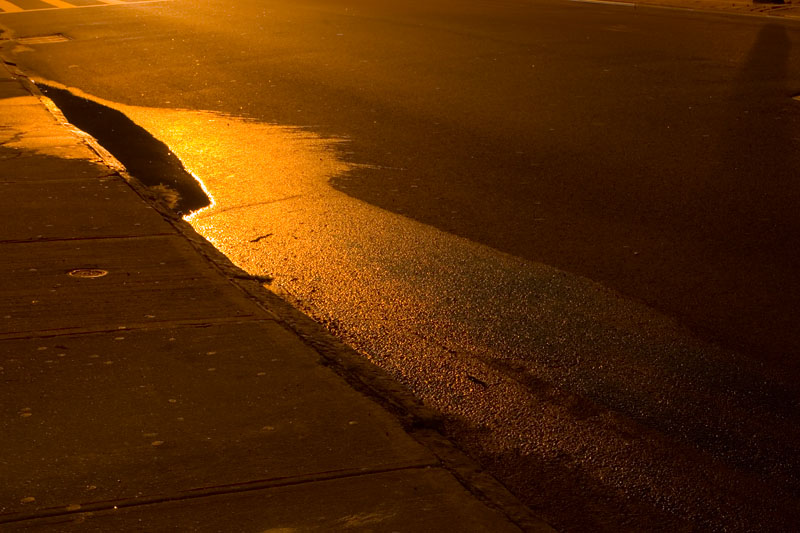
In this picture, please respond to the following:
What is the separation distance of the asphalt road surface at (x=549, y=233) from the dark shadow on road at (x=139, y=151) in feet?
0.47

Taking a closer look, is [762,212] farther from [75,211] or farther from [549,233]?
[75,211]

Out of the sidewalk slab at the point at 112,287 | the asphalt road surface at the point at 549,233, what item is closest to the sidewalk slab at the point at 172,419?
the sidewalk slab at the point at 112,287

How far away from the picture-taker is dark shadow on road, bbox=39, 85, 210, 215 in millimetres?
8318

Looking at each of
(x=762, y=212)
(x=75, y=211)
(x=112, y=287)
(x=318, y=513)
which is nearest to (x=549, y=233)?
(x=762, y=212)

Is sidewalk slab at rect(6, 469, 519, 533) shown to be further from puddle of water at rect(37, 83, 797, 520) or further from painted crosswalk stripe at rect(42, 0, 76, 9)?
painted crosswalk stripe at rect(42, 0, 76, 9)

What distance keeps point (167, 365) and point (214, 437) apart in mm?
765

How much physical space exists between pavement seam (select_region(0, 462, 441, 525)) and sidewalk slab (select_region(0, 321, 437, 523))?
23mm

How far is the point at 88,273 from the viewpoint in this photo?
6020 mm

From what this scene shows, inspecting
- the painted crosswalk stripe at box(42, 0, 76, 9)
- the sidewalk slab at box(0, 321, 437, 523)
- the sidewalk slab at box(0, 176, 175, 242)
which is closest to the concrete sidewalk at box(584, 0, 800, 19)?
the painted crosswalk stripe at box(42, 0, 76, 9)

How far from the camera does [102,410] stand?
4.30 metres

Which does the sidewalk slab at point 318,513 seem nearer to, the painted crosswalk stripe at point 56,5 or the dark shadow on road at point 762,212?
the dark shadow on road at point 762,212

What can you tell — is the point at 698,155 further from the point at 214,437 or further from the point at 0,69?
the point at 0,69

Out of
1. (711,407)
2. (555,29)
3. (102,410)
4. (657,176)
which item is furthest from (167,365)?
(555,29)

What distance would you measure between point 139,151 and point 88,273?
412 cm
